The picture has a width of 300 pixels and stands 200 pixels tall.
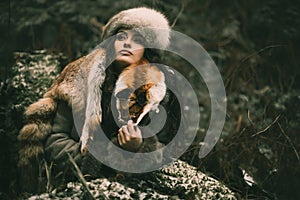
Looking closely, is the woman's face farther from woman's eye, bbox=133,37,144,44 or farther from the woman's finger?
the woman's finger

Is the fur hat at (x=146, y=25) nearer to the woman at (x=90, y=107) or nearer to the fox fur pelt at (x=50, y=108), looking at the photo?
the woman at (x=90, y=107)

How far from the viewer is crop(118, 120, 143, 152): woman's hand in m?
2.40

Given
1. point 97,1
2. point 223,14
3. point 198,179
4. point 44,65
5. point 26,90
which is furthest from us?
point 223,14

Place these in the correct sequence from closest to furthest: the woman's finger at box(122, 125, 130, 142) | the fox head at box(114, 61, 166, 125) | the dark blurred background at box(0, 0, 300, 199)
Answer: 1. the woman's finger at box(122, 125, 130, 142)
2. the fox head at box(114, 61, 166, 125)
3. the dark blurred background at box(0, 0, 300, 199)

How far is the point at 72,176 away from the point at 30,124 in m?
0.37

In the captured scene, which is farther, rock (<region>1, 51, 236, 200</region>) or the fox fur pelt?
the fox fur pelt

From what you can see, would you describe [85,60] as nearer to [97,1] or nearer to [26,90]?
[26,90]

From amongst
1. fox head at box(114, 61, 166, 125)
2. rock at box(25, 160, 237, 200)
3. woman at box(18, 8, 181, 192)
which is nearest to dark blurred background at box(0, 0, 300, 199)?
rock at box(25, 160, 237, 200)

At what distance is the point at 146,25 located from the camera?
2.65 metres

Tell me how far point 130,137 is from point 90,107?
13.0 inches

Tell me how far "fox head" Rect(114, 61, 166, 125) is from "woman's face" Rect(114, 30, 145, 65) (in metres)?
0.05

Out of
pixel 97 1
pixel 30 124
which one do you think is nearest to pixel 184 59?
pixel 97 1

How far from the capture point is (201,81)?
5246 millimetres

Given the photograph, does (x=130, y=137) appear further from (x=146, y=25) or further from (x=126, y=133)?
(x=146, y=25)
